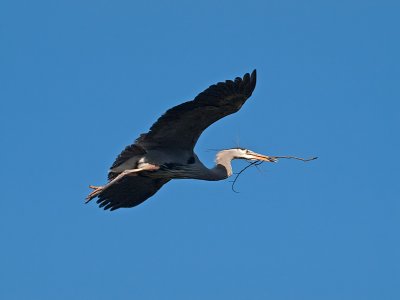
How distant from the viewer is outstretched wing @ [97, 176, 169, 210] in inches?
737

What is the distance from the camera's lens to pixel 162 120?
55.7 feet

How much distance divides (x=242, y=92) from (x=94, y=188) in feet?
11.6

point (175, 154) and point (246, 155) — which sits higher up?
point (246, 155)

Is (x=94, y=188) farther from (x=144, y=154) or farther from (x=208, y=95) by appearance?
(x=208, y=95)

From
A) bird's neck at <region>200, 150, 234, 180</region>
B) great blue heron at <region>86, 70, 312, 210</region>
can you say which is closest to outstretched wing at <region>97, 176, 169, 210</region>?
great blue heron at <region>86, 70, 312, 210</region>

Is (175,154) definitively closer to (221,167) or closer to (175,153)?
(175,153)

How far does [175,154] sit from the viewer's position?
58.7 ft

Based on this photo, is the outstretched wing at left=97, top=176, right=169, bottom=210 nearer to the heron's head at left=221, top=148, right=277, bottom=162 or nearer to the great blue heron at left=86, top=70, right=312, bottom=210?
the great blue heron at left=86, top=70, right=312, bottom=210

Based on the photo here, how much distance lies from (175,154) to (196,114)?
133 cm

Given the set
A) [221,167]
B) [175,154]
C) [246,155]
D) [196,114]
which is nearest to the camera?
[196,114]

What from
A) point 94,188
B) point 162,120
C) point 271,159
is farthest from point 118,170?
point 271,159

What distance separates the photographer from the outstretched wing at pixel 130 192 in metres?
18.7

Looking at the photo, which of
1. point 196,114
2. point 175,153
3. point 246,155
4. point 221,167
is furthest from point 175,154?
point 246,155

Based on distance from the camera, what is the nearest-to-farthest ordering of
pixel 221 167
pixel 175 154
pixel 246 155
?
pixel 175 154, pixel 221 167, pixel 246 155
